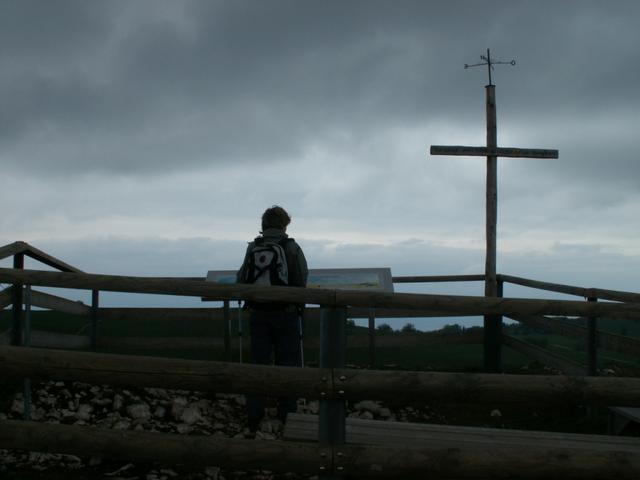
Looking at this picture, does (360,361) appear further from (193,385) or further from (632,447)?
(193,385)

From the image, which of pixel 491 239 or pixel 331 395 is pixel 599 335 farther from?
pixel 331 395

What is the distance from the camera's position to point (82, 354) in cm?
358

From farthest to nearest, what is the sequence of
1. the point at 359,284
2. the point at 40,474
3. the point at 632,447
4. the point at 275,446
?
the point at 359,284 < the point at 40,474 < the point at 632,447 < the point at 275,446

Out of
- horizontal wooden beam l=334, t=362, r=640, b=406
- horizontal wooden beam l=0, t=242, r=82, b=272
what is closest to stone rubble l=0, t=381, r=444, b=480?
horizontal wooden beam l=0, t=242, r=82, b=272

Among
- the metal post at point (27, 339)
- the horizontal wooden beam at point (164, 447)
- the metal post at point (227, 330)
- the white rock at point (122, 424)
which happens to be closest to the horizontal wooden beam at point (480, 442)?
the horizontal wooden beam at point (164, 447)

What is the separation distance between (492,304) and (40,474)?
3.48m

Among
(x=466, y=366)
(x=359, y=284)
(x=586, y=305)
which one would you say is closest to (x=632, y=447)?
(x=586, y=305)

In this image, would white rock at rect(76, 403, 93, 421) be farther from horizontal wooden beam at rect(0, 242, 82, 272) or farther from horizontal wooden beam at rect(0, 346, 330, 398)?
horizontal wooden beam at rect(0, 346, 330, 398)

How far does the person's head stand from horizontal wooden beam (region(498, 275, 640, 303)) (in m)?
3.00

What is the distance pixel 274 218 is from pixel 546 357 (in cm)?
380

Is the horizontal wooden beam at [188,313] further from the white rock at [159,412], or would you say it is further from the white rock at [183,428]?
the white rock at [183,428]

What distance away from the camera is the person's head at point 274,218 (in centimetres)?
657

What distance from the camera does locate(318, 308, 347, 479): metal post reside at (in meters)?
3.44

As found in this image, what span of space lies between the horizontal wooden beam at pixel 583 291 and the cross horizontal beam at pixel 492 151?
5.81 feet
